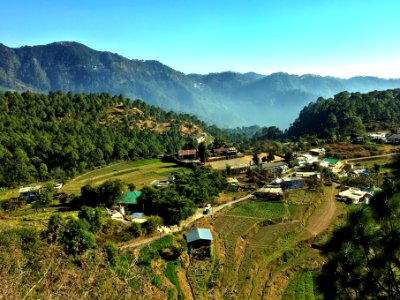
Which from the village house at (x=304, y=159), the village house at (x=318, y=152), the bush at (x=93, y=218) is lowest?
the village house at (x=304, y=159)

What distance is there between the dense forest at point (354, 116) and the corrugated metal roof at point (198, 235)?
51.3 metres

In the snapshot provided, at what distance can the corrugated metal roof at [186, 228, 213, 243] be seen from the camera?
23047 millimetres

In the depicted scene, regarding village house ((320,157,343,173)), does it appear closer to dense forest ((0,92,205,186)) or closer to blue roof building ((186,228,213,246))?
blue roof building ((186,228,213,246))

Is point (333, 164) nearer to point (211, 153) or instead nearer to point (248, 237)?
point (211, 153)

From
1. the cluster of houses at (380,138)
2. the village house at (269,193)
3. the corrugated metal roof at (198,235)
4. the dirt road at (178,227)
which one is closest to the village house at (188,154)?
the village house at (269,193)

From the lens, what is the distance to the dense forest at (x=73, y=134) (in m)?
49.5

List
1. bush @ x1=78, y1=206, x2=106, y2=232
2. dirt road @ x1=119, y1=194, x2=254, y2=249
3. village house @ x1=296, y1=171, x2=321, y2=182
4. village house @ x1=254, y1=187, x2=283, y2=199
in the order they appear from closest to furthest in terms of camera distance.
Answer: bush @ x1=78, y1=206, x2=106, y2=232 < dirt road @ x1=119, y1=194, x2=254, y2=249 < village house @ x1=254, y1=187, x2=283, y2=199 < village house @ x1=296, y1=171, x2=321, y2=182

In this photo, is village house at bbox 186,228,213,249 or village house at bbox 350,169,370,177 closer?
village house at bbox 186,228,213,249

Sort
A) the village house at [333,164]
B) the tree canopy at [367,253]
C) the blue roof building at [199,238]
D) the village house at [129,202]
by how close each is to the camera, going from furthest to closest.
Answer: the village house at [333,164] < the village house at [129,202] < the blue roof building at [199,238] < the tree canopy at [367,253]

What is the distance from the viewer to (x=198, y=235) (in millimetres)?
23297

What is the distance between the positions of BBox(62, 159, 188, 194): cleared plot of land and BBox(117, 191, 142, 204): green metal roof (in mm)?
9130

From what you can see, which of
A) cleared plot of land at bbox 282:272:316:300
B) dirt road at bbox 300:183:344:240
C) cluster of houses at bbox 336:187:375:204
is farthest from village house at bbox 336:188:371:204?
cleared plot of land at bbox 282:272:316:300

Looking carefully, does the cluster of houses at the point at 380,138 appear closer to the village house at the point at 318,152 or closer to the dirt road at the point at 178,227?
the village house at the point at 318,152

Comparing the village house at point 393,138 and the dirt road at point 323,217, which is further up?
the village house at point 393,138
